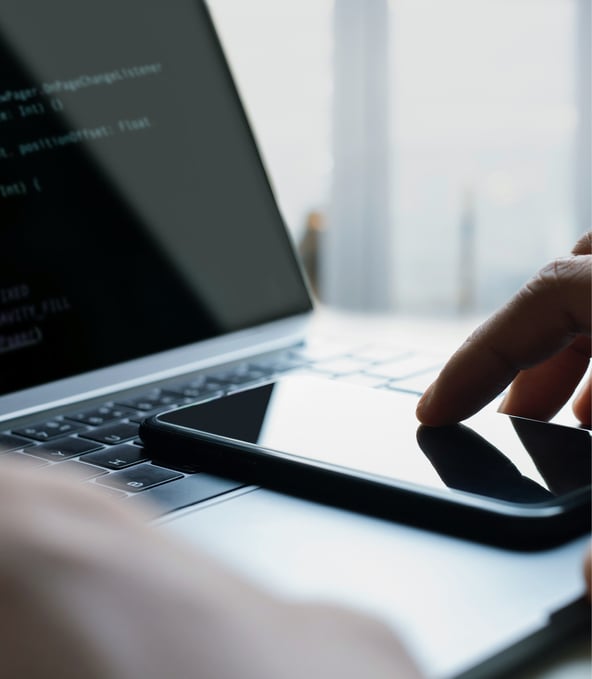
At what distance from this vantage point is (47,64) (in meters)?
0.57

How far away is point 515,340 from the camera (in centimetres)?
44

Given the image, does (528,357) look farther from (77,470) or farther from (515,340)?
(77,470)

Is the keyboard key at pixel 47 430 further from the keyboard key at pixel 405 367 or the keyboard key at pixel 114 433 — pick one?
the keyboard key at pixel 405 367

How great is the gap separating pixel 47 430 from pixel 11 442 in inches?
0.9

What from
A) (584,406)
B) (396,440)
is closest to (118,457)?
(396,440)

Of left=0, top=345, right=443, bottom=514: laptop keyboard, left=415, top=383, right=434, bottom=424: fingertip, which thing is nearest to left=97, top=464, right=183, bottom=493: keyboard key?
left=0, top=345, right=443, bottom=514: laptop keyboard

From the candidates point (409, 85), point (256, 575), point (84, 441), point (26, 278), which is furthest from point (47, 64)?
point (409, 85)

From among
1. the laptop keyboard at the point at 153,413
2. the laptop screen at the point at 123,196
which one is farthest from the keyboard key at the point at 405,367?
the laptop screen at the point at 123,196

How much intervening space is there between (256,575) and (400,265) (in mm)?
2543

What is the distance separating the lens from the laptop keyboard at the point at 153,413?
0.37 m

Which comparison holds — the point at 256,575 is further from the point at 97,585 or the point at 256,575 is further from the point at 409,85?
the point at 409,85

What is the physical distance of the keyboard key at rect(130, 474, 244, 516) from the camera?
0.35 metres

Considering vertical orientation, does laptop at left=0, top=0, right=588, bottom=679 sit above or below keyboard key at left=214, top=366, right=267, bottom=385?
above

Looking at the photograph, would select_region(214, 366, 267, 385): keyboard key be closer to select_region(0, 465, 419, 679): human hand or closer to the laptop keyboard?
the laptop keyboard
